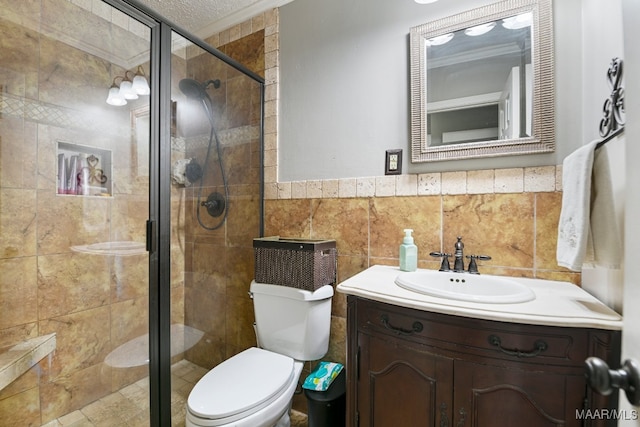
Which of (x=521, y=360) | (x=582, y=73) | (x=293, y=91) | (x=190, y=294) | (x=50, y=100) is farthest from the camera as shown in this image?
(x=293, y=91)

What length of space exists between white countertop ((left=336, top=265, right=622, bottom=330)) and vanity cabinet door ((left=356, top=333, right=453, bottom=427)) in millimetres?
160

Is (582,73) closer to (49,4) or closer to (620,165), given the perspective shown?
(620,165)

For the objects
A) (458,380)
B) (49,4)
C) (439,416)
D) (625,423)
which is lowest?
(439,416)

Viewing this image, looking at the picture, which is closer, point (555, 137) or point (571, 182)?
point (571, 182)

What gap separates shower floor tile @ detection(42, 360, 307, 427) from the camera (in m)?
1.34

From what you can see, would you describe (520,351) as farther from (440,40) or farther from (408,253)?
(440,40)

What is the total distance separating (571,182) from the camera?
34.2 inches

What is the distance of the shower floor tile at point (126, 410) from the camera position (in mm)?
1345

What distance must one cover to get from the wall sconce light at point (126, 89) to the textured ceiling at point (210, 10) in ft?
2.80

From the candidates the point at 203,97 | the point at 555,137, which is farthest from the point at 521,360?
the point at 203,97

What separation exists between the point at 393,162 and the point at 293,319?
3.13 feet

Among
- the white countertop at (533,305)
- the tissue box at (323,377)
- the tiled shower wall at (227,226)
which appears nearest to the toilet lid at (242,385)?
the tissue box at (323,377)

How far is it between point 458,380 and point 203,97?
1.79m

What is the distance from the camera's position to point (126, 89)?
4.40ft
